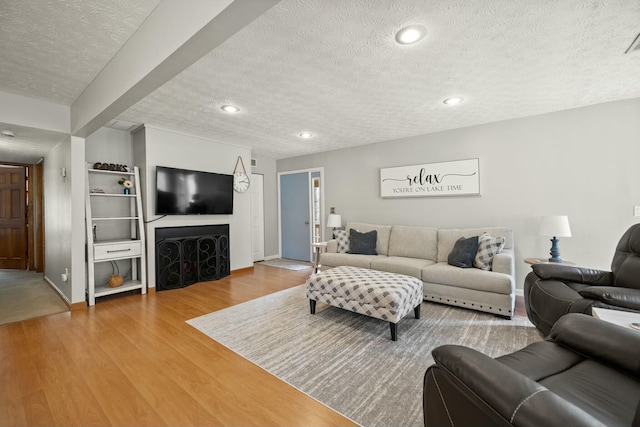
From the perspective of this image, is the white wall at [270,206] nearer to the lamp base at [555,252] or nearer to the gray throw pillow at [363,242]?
the gray throw pillow at [363,242]

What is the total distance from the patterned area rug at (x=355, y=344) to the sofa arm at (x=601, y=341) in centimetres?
88

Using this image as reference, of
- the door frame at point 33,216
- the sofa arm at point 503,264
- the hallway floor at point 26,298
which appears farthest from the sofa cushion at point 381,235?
the door frame at point 33,216

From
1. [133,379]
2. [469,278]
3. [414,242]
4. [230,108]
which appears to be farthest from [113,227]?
[469,278]

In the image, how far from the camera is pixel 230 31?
1312mm

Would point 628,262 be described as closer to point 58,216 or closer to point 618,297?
point 618,297

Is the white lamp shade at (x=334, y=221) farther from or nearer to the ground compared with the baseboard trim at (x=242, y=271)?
farther from the ground

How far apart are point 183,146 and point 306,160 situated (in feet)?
8.28

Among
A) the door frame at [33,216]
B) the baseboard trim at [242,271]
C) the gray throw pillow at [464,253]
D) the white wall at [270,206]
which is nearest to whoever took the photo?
the gray throw pillow at [464,253]

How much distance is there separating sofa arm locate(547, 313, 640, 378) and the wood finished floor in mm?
1250

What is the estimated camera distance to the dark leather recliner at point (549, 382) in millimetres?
785

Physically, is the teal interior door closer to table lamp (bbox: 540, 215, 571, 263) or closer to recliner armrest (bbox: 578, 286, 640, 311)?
table lamp (bbox: 540, 215, 571, 263)

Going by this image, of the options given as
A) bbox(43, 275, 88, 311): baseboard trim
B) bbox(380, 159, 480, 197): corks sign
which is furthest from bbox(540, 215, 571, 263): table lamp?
bbox(43, 275, 88, 311): baseboard trim

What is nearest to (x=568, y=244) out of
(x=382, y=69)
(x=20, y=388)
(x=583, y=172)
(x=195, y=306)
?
(x=583, y=172)

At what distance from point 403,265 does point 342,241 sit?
4.24 feet
